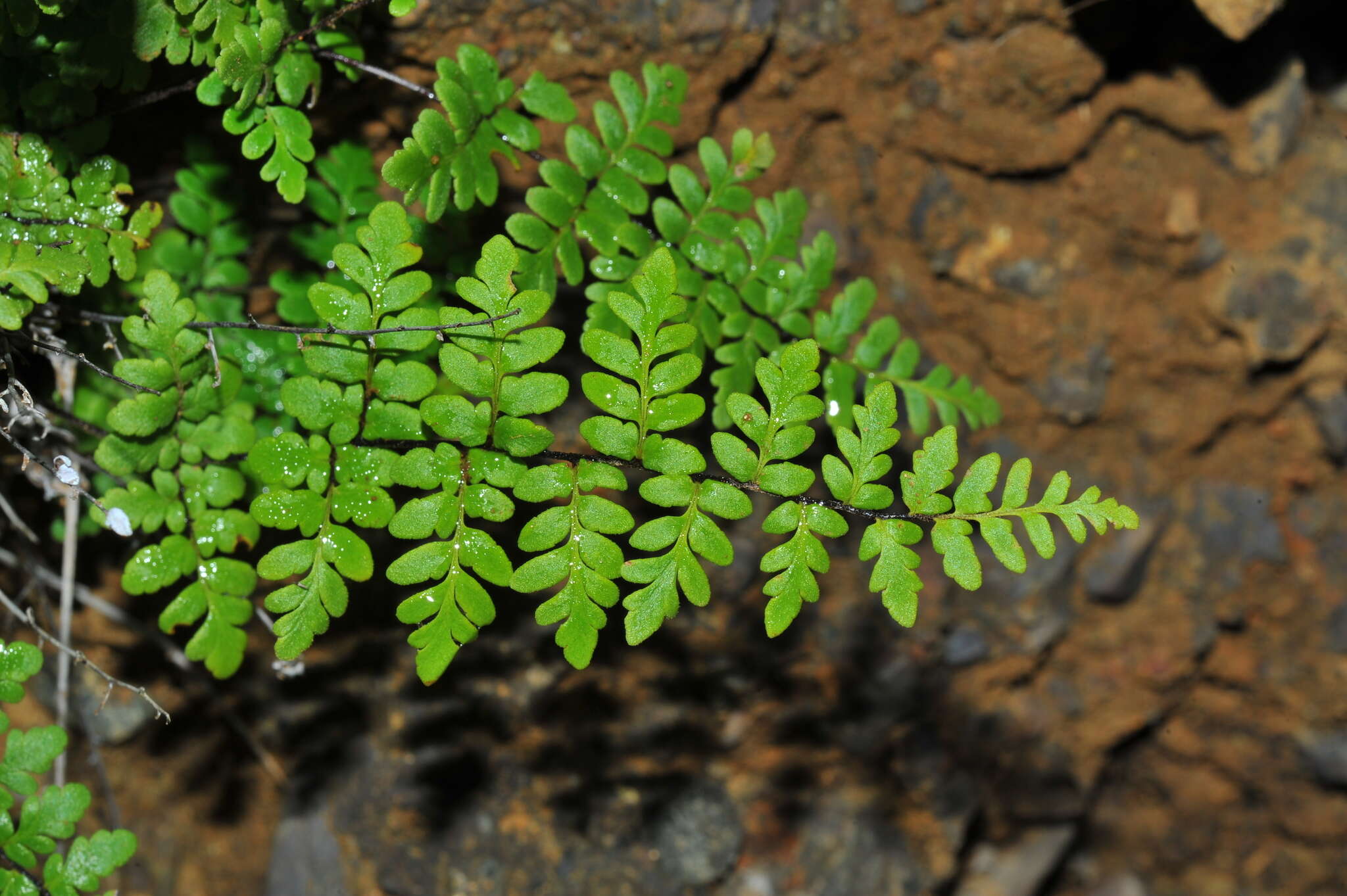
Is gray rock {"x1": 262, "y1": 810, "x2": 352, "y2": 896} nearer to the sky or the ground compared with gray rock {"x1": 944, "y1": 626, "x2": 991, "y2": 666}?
nearer to the ground

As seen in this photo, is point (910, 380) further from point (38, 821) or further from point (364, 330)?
point (38, 821)

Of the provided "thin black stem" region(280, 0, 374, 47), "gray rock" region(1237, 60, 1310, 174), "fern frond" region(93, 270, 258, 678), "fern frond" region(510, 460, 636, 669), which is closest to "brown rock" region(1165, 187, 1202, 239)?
"gray rock" region(1237, 60, 1310, 174)

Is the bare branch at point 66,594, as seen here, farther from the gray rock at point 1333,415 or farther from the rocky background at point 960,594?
the gray rock at point 1333,415

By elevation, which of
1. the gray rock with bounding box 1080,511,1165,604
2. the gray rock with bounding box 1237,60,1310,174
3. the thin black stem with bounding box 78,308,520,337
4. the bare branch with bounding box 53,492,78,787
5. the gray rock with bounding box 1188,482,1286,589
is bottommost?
the bare branch with bounding box 53,492,78,787

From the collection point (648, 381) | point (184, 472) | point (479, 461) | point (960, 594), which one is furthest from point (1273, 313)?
point (184, 472)

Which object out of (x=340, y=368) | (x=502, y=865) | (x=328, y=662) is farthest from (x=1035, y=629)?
(x=340, y=368)

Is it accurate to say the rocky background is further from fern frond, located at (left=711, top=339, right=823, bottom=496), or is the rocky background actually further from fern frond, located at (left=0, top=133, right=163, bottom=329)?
fern frond, located at (left=711, top=339, right=823, bottom=496)

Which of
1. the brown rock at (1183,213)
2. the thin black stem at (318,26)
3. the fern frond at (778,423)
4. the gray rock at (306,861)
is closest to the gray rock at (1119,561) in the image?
the brown rock at (1183,213)
